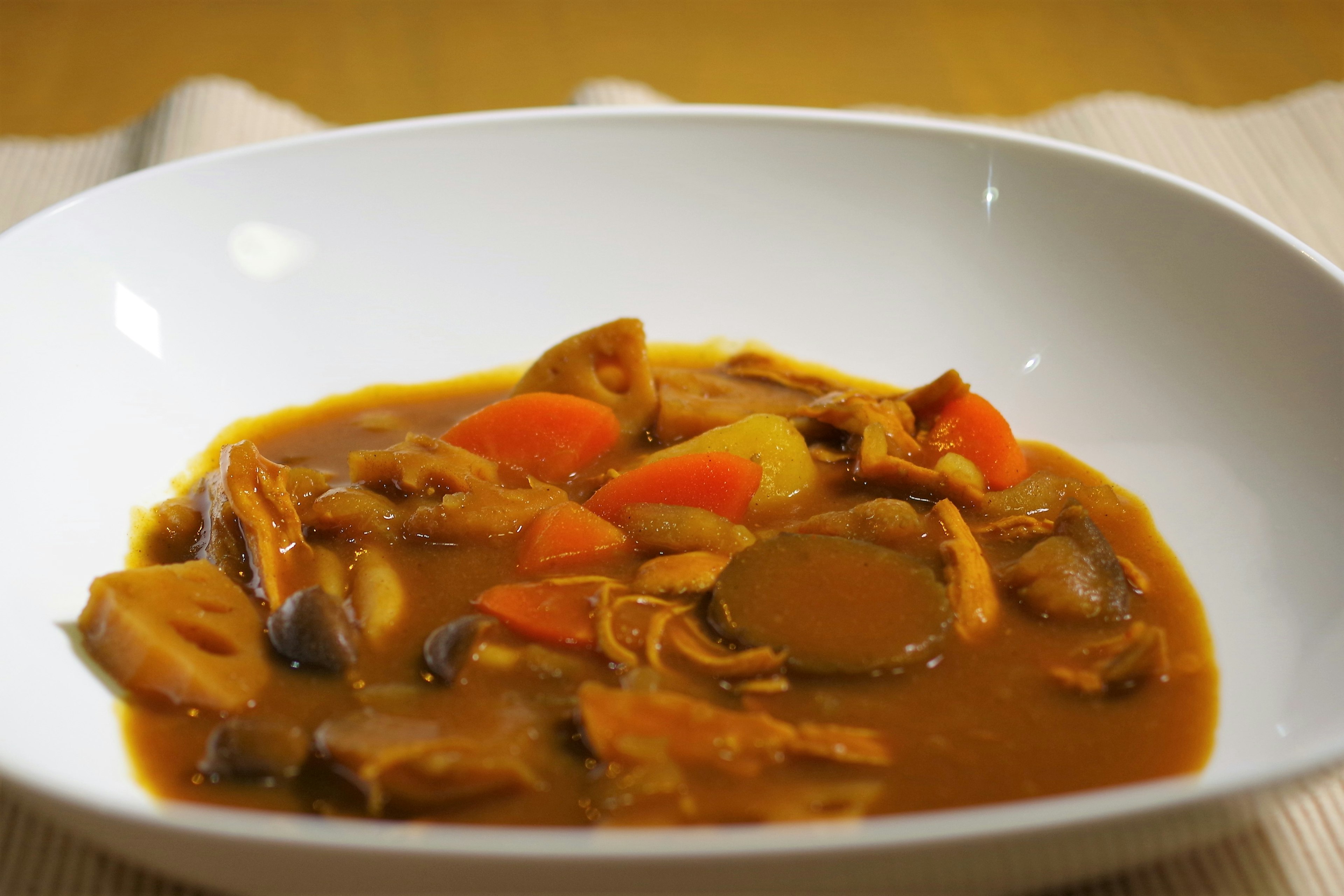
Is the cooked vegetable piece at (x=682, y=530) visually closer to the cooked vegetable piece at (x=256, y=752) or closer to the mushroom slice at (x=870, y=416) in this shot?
the mushroom slice at (x=870, y=416)

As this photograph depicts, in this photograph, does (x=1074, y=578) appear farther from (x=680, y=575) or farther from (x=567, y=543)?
(x=567, y=543)

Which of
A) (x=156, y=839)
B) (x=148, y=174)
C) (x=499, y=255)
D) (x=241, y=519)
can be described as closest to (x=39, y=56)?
(x=148, y=174)

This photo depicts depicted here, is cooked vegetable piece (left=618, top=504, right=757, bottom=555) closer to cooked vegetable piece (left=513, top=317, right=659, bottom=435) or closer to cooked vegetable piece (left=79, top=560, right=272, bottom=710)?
cooked vegetable piece (left=513, top=317, right=659, bottom=435)

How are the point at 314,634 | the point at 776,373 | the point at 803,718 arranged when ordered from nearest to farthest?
the point at 803,718 → the point at 314,634 → the point at 776,373

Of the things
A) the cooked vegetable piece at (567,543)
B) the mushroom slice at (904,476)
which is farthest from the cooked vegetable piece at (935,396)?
the cooked vegetable piece at (567,543)

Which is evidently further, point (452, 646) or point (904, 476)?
point (904, 476)

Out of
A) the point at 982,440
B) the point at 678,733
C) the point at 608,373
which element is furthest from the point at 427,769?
the point at 982,440

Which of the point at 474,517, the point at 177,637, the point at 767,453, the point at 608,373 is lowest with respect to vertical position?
the point at 177,637
